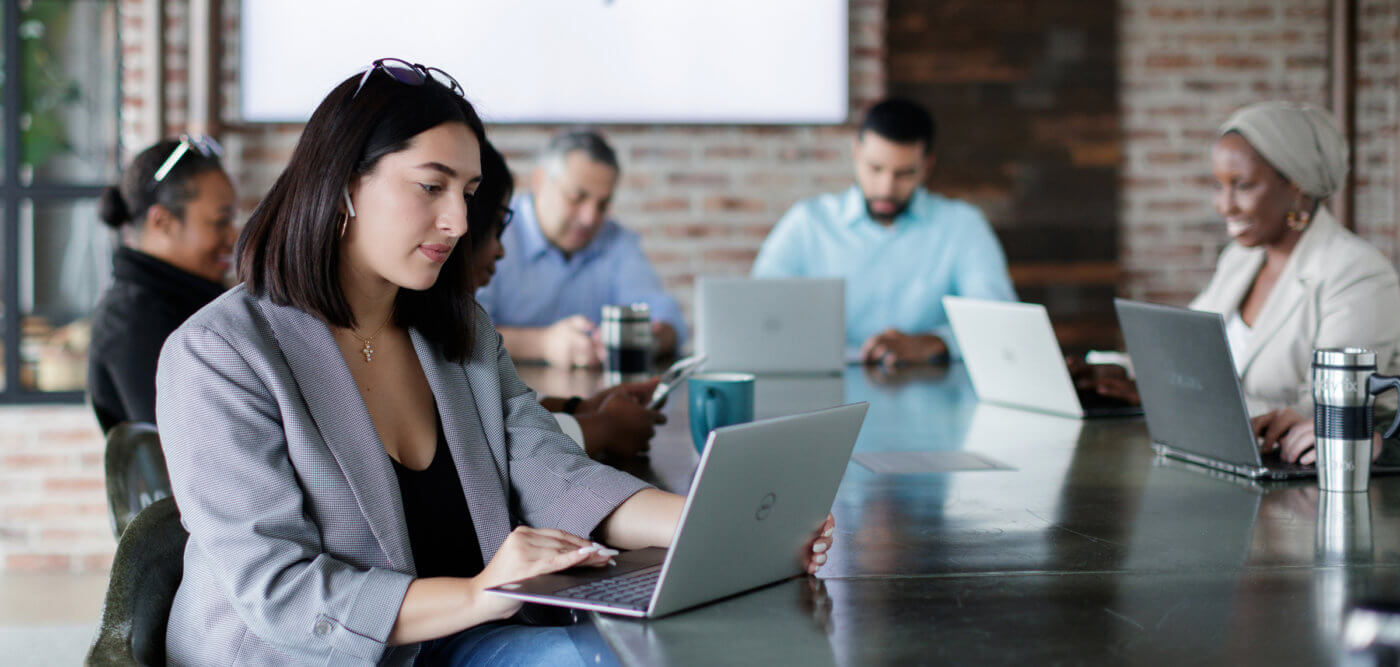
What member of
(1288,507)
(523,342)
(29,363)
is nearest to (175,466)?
(1288,507)

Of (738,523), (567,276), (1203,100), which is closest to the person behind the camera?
(738,523)

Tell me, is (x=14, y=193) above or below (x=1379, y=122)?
below

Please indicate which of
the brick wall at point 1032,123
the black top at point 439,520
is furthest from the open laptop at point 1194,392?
the brick wall at point 1032,123

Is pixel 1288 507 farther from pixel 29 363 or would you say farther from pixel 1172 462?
pixel 29 363

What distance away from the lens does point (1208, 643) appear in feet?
3.43

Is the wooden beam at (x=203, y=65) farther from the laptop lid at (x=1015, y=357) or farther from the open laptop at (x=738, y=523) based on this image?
the open laptop at (x=738, y=523)

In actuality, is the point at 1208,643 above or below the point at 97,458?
above

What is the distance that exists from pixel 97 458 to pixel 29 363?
17.4 inches

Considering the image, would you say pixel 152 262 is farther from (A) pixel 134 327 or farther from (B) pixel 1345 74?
(B) pixel 1345 74

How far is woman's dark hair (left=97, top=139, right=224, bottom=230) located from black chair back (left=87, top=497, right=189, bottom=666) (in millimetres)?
1480

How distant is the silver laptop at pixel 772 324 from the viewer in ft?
10.1

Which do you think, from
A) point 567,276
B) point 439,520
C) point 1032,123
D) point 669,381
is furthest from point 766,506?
point 1032,123

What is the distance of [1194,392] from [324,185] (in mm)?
1272

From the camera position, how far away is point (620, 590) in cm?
118
